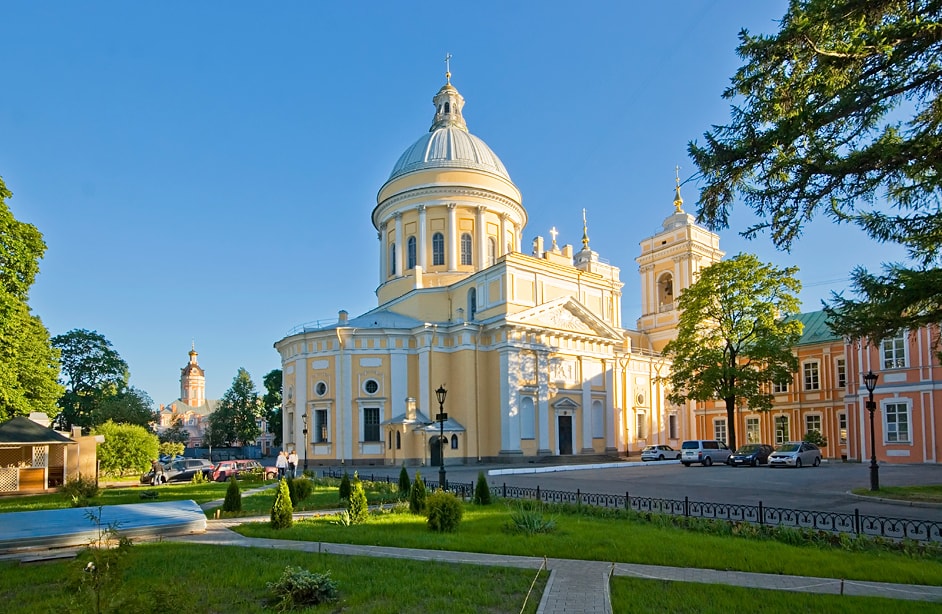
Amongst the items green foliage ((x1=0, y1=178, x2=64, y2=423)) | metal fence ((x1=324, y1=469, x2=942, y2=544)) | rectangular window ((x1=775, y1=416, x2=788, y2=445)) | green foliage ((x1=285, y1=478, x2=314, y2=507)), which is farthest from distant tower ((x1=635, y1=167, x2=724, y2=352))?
green foliage ((x1=0, y1=178, x2=64, y2=423))

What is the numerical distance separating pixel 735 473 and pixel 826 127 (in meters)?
20.1

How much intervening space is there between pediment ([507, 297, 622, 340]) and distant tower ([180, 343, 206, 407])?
127257 millimetres

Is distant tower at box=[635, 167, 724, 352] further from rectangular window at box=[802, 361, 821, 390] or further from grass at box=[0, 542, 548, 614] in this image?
grass at box=[0, 542, 548, 614]

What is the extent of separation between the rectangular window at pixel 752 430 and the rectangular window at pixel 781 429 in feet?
4.81

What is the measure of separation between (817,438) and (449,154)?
1229 inches

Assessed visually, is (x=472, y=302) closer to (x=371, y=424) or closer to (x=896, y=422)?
(x=371, y=424)

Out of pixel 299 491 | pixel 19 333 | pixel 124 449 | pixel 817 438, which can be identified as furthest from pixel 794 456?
pixel 19 333

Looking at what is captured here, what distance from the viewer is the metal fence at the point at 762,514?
11789 millimetres

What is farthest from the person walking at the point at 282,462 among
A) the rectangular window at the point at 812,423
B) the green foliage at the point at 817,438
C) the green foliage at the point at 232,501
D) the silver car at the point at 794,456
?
the rectangular window at the point at 812,423

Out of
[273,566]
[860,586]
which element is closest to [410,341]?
[273,566]

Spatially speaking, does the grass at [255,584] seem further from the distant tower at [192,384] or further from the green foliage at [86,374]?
the distant tower at [192,384]

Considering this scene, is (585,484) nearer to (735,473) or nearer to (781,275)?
(735,473)

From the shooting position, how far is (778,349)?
35.9 meters

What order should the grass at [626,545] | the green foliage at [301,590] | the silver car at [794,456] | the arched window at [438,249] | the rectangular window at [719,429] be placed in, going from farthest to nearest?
the rectangular window at [719,429], the arched window at [438,249], the silver car at [794,456], the grass at [626,545], the green foliage at [301,590]
